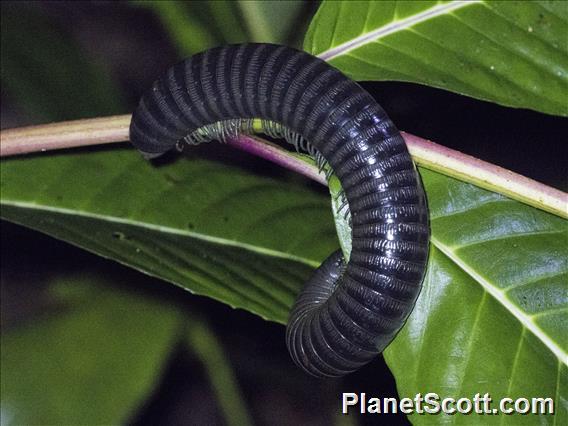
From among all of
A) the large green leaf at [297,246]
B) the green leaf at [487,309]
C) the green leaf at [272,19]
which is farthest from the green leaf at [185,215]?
the green leaf at [272,19]

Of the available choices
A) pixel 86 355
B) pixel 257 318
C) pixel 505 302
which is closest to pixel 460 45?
pixel 505 302

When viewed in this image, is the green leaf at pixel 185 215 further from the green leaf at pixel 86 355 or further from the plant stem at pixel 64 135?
the green leaf at pixel 86 355

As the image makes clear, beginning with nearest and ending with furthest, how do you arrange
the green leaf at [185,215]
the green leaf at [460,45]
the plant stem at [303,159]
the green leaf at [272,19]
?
the plant stem at [303,159]
the green leaf at [460,45]
the green leaf at [185,215]
the green leaf at [272,19]

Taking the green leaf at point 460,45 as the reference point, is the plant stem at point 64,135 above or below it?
below

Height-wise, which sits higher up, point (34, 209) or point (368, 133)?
point (368, 133)

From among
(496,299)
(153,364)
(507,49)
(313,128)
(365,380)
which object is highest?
(507,49)

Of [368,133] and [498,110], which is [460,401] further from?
[498,110]

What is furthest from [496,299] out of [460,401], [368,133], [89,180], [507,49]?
[89,180]

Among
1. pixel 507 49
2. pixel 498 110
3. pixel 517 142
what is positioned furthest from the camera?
pixel 498 110
